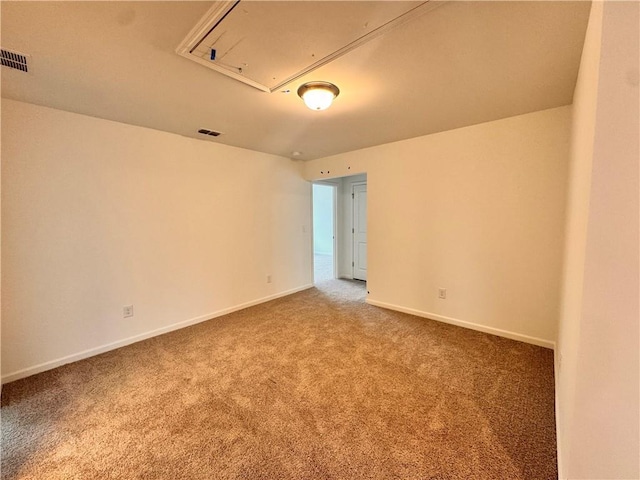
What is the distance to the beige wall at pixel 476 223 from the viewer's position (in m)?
2.67

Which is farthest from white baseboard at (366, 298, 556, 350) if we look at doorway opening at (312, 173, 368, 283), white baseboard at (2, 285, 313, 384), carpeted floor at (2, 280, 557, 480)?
white baseboard at (2, 285, 313, 384)

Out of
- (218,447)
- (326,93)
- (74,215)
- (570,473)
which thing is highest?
(326,93)

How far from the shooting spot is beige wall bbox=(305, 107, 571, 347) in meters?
2.67

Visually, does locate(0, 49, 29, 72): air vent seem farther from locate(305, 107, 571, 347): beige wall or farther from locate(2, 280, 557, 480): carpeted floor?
locate(305, 107, 571, 347): beige wall

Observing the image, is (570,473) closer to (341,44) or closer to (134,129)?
(341,44)

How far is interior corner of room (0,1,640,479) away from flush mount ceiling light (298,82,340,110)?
123 millimetres

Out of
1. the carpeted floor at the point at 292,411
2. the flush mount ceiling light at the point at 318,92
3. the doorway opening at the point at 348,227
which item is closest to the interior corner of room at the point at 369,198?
the flush mount ceiling light at the point at 318,92

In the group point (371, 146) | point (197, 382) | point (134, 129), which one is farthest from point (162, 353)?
point (371, 146)

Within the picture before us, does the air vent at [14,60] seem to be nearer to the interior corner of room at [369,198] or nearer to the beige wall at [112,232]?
the interior corner of room at [369,198]

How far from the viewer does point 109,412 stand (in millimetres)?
1907

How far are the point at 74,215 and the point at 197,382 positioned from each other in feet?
6.31

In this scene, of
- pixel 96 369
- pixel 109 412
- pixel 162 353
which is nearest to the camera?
pixel 109 412

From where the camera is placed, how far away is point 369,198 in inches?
159

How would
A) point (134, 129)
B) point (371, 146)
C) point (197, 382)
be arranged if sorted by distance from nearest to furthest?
point (197, 382)
point (134, 129)
point (371, 146)
